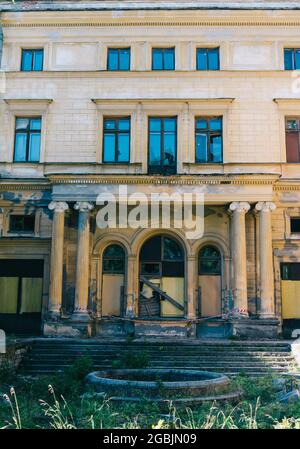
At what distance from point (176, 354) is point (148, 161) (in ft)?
25.4

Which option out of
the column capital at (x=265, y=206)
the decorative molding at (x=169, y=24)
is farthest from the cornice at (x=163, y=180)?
the decorative molding at (x=169, y=24)

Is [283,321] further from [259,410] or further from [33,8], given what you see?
[33,8]

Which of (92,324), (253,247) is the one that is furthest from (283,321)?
(92,324)

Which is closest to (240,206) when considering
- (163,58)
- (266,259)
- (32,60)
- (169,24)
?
(266,259)

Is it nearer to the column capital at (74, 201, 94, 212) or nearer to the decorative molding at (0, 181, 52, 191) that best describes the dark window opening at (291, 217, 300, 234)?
the column capital at (74, 201, 94, 212)

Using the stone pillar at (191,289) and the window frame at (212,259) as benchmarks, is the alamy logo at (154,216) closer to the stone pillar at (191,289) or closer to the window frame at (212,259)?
the window frame at (212,259)

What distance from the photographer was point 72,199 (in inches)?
738

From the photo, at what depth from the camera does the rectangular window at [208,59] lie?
818 inches

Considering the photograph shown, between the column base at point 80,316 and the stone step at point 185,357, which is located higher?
the column base at point 80,316

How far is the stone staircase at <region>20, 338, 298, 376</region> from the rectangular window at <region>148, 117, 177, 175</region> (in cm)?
665

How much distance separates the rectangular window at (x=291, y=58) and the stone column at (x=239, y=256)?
6.23 m

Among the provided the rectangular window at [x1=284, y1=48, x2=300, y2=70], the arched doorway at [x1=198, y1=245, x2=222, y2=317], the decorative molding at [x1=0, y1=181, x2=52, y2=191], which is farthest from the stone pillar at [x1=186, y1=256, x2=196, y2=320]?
the rectangular window at [x1=284, y1=48, x2=300, y2=70]

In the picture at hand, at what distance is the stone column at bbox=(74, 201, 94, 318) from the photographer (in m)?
18.4
